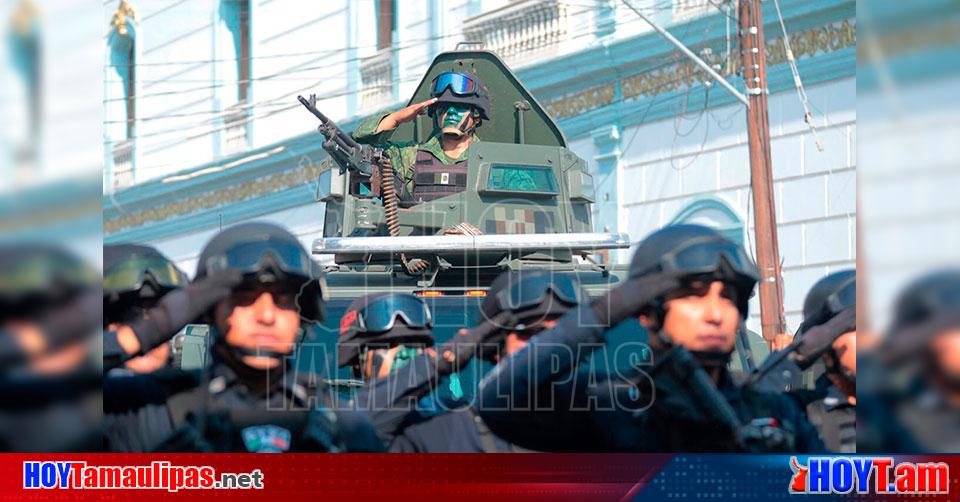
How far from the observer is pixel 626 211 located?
9.06 metres

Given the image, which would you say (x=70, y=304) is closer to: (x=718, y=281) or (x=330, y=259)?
(x=718, y=281)

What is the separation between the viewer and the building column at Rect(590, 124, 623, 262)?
354 inches

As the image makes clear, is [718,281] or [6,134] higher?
[6,134]

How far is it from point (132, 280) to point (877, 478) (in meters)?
2.08

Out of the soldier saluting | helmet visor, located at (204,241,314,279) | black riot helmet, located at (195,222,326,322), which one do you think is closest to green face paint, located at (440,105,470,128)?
the soldier saluting

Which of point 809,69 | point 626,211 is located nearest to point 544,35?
point 626,211

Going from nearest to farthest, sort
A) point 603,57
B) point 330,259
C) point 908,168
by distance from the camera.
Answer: point 908,168, point 330,259, point 603,57

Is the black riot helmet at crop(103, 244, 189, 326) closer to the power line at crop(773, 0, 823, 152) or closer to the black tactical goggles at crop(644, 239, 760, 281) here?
the black tactical goggles at crop(644, 239, 760, 281)

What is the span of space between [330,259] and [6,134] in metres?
4.33

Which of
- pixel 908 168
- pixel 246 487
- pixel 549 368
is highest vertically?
pixel 908 168

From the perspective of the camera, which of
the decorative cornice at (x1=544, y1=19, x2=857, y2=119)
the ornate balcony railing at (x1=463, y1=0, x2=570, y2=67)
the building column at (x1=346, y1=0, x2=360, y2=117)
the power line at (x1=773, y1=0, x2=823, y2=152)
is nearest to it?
the power line at (x1=773, y1=0, x2=823, y2=152)

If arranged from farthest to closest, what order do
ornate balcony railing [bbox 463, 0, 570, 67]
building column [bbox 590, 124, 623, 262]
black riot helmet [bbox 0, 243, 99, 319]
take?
ornate balcony railing [bbox 463, 0, 570, 67] → building column [bbox 590, 124, 623, 262] → black riot helmet [bbox 0, 243, 99, 319]

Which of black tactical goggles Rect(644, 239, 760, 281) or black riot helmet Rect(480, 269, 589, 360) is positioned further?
black riot helmet Rect(480, 269, 589, 360)

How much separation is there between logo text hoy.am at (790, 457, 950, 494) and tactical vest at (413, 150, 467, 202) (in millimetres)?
3956
